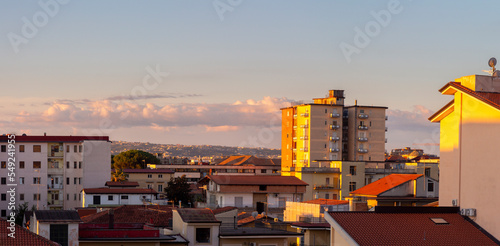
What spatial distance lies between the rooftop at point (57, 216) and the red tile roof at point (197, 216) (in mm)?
5406

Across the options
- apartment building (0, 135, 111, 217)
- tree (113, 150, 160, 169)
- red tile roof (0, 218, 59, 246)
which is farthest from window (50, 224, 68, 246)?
tree (113, 150, 160, 169)

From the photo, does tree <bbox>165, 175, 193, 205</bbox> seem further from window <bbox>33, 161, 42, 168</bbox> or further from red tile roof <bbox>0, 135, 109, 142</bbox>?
window <bbox>33, 161, 42, 168</bbox>

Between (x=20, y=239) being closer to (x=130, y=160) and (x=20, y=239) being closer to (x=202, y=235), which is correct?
(x=202, y=235)

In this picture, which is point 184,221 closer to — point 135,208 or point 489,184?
point 489,184

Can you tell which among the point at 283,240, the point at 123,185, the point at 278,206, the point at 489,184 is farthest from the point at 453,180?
the point at 123,185

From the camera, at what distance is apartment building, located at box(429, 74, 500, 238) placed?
23.5 meters

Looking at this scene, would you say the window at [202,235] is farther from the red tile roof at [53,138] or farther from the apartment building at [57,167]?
the red tile roof at [53,138]

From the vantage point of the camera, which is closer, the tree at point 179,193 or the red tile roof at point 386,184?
the red tile roof at point 386,184

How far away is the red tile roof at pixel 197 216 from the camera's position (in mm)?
34031

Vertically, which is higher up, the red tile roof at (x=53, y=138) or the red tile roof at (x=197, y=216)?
the red tile roof at (x=53, y=138)

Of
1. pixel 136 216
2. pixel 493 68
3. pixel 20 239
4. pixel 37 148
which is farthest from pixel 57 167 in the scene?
pixel 493 68

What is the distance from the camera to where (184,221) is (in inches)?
1344

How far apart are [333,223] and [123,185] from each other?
67.6 m

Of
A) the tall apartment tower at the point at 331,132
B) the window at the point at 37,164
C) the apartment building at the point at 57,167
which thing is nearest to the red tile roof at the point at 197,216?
the apartment building at the point at 57,167
